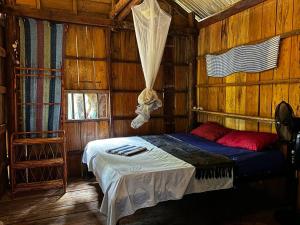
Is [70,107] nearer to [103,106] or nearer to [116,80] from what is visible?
[103,106]

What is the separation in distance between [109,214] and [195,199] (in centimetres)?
142

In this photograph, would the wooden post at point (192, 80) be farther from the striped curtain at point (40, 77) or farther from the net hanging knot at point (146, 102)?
the striped curtain at point (40, 77)

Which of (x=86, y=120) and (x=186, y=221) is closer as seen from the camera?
(x=186, y=221)

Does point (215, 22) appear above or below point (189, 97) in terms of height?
above

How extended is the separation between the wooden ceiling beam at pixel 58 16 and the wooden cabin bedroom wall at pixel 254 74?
1870 mm

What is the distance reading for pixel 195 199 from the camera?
10.7 ft

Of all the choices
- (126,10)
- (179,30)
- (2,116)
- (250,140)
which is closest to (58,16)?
(126,10)

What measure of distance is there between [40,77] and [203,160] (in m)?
2.62

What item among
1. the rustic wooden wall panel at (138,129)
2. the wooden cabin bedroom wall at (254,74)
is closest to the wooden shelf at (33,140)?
the rustic wooden wall panel at (138,129)

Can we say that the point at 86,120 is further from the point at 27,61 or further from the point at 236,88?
the point at 236,88

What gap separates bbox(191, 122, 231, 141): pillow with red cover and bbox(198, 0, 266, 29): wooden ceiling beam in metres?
1.77

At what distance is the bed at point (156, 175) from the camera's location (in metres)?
2.28

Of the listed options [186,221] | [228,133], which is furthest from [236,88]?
[186,221]

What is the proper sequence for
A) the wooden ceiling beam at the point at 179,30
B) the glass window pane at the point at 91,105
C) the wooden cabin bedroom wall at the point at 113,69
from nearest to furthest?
the wooden cabin bedroom wall at the point at 113,69 → the glass window pane at the point at 91,105 → the wooden ceiling beam at the point at 179,30
